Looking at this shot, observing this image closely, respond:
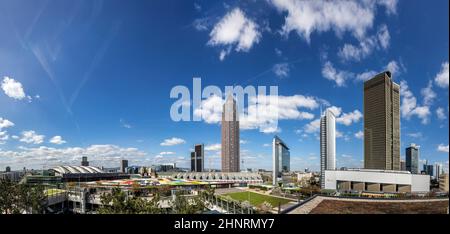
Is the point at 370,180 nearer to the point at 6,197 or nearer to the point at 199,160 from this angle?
the point at 6,197

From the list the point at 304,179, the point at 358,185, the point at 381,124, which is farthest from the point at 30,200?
the point at 304,179

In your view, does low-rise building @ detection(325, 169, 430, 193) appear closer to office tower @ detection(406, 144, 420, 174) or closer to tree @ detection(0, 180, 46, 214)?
office tower @ detection(406, 144, 420, 174)

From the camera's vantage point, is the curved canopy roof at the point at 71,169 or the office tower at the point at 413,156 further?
the curved canopy roof at the point at 71,169

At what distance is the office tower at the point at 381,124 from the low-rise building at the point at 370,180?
416 cm

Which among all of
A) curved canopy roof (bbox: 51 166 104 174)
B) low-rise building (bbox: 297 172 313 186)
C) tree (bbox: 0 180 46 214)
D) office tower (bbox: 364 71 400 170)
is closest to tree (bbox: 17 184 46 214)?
tree (bbox: 0 180 46 214)

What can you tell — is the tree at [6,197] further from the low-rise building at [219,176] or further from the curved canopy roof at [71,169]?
the curved canopy roof at [71,169]

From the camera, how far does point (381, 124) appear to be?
22531 mm

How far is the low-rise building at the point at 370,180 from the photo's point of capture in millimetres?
18828

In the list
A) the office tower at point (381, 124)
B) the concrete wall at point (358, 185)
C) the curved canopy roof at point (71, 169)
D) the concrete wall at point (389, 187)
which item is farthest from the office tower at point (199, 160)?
the concrete wall at point (389, 187)

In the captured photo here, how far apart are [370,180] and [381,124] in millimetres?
4793

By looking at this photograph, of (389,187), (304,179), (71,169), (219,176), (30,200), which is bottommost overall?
(219,176)

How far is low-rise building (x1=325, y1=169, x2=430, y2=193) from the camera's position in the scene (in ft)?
61.8
